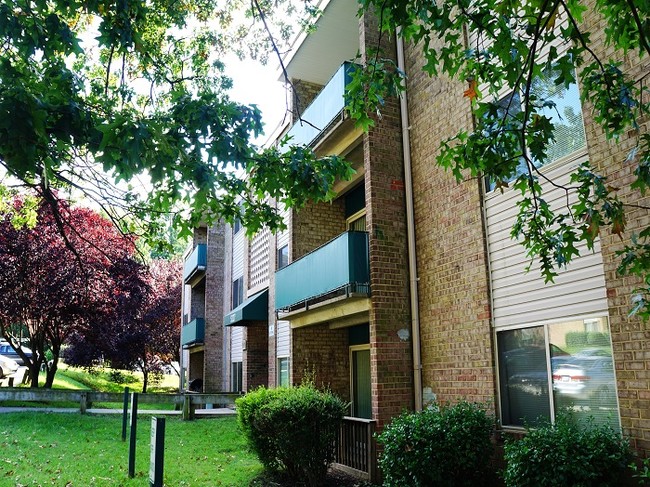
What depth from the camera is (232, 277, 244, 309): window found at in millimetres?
23033

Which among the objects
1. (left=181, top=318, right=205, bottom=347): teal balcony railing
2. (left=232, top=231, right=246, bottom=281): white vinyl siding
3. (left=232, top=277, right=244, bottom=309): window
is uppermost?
(left=232, top=231, right=246, bottom=281): white vinyl siding

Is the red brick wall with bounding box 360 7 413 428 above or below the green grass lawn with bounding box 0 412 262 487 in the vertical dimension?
above

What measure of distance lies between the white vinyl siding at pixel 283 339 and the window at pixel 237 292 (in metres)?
6.26

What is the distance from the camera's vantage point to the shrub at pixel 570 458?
5906 millimetres

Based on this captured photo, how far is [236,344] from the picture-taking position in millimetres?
23594

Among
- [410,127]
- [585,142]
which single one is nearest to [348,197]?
[410,127]

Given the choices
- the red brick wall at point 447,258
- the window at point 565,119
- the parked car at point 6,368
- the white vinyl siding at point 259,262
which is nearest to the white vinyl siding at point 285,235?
the white vinyl siding at point 259,262

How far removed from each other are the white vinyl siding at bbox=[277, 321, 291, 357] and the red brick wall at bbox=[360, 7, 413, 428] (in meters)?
5.82

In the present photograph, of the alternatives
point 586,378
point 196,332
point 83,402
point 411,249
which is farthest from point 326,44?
point 196,332

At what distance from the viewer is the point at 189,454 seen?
12.2 metres

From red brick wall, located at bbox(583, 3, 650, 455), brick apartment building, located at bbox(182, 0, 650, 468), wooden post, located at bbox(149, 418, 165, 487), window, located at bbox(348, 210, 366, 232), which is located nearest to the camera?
red brick wall, located at bbox(583, 3, 650, 455)

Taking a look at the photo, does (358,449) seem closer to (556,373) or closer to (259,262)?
(556,373)

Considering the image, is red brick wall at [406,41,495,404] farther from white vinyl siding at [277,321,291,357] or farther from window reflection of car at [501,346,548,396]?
white vinyl siding at [277,321,291,357]

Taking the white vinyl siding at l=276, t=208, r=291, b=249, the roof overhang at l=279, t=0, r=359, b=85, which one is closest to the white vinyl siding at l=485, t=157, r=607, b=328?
the roof overhang at l=279, t=0, r=359, b=85
